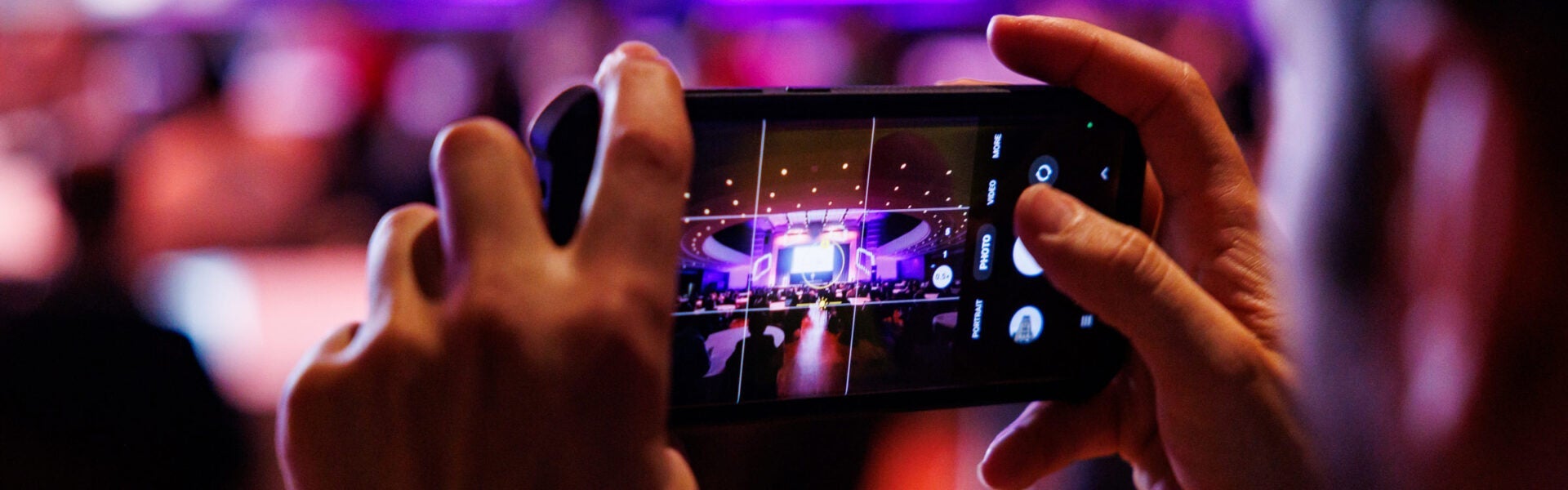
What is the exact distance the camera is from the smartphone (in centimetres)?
65

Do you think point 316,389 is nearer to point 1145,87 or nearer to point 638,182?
point 638,182

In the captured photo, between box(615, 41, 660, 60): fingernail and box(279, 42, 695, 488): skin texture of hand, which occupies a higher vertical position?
box(615, 41, 660, 60): fingernail

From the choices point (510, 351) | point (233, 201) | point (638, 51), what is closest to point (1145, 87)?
point (638, 51)

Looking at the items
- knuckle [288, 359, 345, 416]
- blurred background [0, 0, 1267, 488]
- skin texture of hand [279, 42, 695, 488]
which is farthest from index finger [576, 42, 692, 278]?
blurred background [0, 0, 1267, 488]

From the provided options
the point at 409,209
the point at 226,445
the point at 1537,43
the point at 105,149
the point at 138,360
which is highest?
the point at 1537,43

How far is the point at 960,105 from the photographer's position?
27.2 inches

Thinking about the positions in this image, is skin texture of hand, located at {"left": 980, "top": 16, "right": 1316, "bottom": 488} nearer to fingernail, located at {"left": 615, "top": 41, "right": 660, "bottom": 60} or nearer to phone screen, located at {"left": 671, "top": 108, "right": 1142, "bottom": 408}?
phone screen, located at {"left": 671, "top": 108, "right": 1142, "bottom": 408}

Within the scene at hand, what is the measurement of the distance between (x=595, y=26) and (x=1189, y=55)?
113 centimetres

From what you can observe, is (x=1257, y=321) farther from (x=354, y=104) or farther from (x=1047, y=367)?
(x=354, y=104)

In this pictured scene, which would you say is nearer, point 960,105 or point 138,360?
point 960,105

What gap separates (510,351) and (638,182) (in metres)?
0.10

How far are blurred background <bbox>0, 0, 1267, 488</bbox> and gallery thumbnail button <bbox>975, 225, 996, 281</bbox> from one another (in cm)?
41

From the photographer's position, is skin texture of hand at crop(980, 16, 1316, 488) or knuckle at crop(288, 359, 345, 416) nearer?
knuckle at crop(288, 359, 345, 416)

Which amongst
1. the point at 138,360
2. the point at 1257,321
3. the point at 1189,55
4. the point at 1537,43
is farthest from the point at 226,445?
the point at 1189,55
